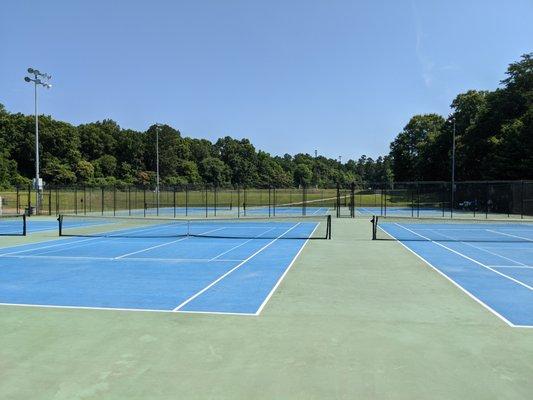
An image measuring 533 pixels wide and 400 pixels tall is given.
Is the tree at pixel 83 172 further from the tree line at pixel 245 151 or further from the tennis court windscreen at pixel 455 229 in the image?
the tennis court windscreen at pixel 455 229

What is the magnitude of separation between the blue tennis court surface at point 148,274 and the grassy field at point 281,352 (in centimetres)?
73

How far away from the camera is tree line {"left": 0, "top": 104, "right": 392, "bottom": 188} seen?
89312mm

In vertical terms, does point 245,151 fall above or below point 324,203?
above

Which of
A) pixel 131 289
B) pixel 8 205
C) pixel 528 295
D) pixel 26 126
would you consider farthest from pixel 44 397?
pixel 26 126

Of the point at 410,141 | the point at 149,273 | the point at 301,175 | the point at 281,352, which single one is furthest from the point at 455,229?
the point at 301,175

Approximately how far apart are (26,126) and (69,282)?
91520 millimetres

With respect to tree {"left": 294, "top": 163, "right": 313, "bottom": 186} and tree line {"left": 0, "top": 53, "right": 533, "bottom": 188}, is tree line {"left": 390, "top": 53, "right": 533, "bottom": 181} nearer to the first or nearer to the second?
tree line {"left": 0, "top": 53, "right": 533, "bottom": 188}

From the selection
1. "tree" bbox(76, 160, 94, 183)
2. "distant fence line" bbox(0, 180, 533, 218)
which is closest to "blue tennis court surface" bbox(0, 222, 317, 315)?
"distant fence line" bbox(0, 180, 533, 218)

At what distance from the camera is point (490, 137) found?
2480 inches

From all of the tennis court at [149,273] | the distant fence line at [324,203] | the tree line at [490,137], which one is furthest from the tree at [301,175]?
the tennis court at [149,273]

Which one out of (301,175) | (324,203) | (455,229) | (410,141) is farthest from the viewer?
(301,175)

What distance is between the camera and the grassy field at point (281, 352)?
4.89 m

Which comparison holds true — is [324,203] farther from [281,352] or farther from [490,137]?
[281,352]

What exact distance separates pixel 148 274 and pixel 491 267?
9.14m
